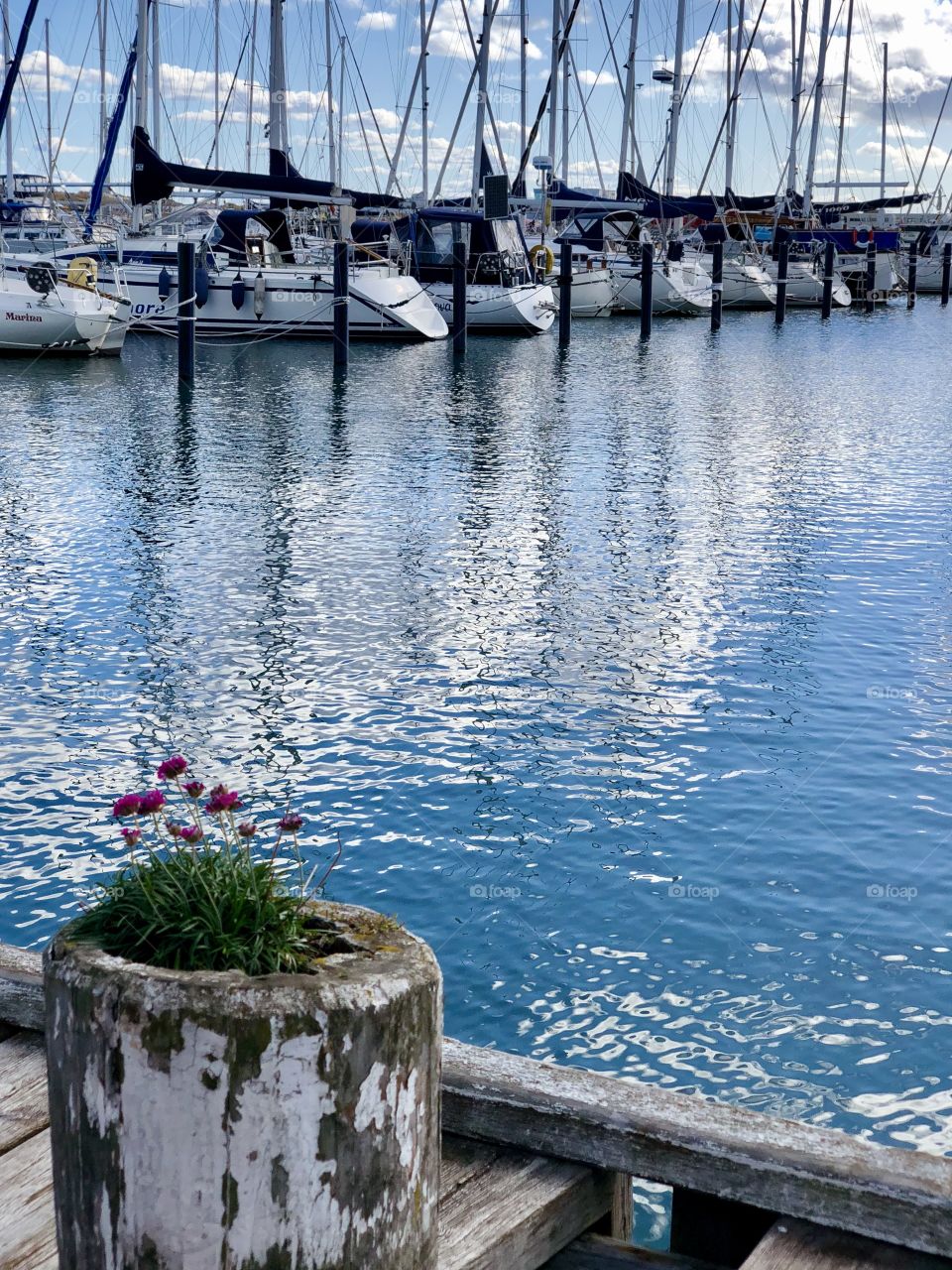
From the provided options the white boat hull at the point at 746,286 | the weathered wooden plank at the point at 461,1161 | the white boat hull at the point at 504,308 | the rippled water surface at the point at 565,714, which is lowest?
the rippled water surface at the point at 565,714

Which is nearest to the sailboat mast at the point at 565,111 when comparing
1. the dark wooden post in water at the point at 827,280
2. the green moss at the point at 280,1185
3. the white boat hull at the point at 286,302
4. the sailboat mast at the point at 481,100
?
the sailboat mast at the point at 481,100

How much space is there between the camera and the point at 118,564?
12.0 meters

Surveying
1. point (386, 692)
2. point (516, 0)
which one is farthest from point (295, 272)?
point (386, 692)

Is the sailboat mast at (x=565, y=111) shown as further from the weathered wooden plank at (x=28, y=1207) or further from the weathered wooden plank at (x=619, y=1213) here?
the weathered wooden plank at (x=28, y=1207)

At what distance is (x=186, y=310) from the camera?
79.9ft

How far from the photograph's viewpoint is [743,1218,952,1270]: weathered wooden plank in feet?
8.09

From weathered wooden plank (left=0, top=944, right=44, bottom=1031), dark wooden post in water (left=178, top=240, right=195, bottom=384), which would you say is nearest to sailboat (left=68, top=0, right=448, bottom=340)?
dark wooden post in water (left=178, top=240, right=195, bottom=384)

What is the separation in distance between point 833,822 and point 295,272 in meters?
28.6

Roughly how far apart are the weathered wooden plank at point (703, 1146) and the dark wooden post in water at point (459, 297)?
29.2 m

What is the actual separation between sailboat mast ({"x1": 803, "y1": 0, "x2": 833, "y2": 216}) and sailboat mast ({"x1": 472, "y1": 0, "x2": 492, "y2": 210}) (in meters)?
22.1

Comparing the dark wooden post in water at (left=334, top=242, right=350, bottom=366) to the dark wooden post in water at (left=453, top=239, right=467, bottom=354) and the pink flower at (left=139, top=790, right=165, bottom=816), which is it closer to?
the dark wooden post in water at (left=453, top=239, right=467, bottom=354)

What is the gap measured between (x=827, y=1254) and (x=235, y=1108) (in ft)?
3.66

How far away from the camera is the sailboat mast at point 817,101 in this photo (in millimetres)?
59875

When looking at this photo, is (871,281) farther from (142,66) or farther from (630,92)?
(142,66)
